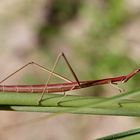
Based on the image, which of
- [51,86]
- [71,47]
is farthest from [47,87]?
[71,47]

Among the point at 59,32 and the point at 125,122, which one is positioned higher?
the point at 59,32

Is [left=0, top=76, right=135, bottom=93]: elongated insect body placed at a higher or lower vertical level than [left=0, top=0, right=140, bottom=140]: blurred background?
lower

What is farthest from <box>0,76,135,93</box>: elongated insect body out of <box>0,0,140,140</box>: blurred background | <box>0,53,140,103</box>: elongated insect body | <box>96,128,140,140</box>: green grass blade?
<box>0,0,140,140</box>: blurred background

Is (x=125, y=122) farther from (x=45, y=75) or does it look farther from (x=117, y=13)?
(x=117, y=13)

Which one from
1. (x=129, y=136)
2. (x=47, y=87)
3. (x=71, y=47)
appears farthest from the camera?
(x=71, y=47)

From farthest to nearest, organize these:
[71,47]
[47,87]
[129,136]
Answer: [71,47]
[47,87]
[129,136]

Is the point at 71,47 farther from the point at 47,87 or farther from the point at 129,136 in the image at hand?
the point at 129,136

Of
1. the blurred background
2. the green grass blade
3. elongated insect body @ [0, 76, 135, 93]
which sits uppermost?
the blurred background

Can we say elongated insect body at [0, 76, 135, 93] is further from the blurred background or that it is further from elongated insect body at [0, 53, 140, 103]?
the blurred background

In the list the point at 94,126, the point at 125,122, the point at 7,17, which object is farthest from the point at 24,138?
the point at 7,17
